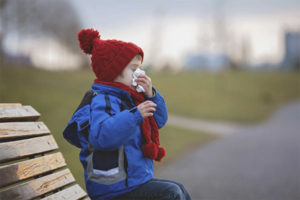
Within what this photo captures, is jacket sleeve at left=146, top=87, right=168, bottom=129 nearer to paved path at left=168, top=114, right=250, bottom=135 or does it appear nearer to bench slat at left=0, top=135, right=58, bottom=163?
bench slat at left=0, top=135, right=58, bottom=163

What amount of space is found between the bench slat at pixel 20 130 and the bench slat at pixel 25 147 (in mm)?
38

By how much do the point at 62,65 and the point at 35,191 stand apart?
901 inches

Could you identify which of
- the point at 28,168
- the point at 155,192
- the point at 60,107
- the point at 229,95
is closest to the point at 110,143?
the point at 155,192

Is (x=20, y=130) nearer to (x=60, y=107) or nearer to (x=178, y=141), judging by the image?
(x=178, y=141)

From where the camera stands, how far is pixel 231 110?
17.6 metres

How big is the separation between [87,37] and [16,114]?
2.23 feet

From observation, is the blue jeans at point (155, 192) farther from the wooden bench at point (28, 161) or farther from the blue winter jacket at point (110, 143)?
the wooden bench at point (28, 161)

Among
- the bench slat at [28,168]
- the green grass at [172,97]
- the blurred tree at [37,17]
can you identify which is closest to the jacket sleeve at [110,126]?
the bench slat at [28,168]

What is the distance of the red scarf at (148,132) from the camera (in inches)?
75.5

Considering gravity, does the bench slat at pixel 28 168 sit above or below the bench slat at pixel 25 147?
below

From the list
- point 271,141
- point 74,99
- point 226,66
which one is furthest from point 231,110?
point 226,66

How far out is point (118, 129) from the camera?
1.71 m

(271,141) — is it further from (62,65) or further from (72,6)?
(62,65)

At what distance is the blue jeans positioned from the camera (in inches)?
74.6
